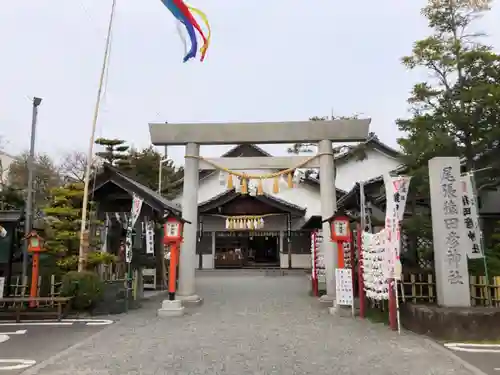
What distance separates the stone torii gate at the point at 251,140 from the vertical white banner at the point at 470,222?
15.1ft

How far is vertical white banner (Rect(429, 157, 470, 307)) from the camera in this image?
8156mm

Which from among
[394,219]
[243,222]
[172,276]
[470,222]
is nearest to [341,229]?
[394,219]

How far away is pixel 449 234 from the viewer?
329 inches

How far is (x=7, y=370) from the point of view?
5.95m

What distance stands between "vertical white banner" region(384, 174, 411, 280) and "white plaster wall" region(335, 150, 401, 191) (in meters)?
23.1

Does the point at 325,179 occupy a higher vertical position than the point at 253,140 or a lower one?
lower

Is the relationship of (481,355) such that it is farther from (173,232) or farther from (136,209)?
(136,209)

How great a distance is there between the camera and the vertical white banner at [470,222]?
840 cm

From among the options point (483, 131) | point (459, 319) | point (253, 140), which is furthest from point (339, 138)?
point (459, 319)

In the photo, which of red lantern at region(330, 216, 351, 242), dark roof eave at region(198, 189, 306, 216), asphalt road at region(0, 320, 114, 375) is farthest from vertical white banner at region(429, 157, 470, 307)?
dark roof eave at region(198, 189, 306, 216)

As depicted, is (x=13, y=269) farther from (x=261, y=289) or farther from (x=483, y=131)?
(x=483, y=131)

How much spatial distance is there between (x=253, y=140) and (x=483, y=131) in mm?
6961

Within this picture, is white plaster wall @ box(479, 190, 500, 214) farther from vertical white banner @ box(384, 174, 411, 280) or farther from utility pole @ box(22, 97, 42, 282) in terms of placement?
utility pole @ box(22, 97, 42, 282)

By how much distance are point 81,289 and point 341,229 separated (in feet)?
23.5
